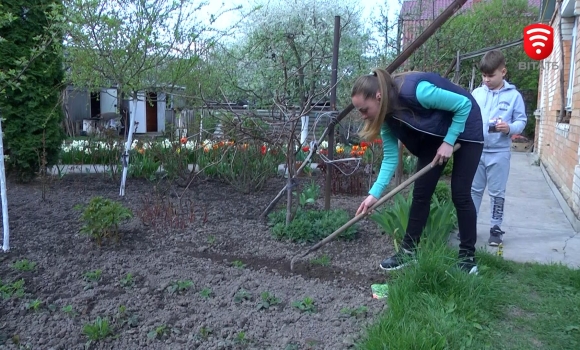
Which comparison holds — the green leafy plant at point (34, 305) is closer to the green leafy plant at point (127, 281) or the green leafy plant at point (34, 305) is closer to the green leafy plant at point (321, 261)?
the green leafy plant at point (127, 281)

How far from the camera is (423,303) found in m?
2.63

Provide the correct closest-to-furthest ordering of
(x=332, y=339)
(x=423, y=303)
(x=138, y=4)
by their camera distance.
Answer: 1. (x=332, y=339)
2. (x=423, y=303)
3. (x=138, y=4)

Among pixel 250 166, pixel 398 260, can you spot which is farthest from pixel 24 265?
pixel 250 166

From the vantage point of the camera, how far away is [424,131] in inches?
118

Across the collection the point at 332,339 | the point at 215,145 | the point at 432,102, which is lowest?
the point at 332,339

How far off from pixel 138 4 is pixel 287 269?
9.67 feet

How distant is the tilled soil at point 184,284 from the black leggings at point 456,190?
44 cm

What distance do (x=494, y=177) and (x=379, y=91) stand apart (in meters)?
1.64

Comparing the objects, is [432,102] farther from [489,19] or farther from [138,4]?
[489,19]

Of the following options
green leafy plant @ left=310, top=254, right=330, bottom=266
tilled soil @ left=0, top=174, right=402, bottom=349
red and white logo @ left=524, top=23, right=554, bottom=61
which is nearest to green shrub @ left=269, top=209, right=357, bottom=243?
tilled soil @ left=0, top=174, right=402, bottom=349

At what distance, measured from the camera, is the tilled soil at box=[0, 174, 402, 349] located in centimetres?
247

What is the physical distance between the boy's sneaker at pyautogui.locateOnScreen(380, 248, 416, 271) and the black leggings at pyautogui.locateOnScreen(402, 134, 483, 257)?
69mm

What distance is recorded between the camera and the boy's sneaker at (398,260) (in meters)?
3.13

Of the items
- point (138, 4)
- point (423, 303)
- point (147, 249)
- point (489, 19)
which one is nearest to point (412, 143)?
point (423, 303)
